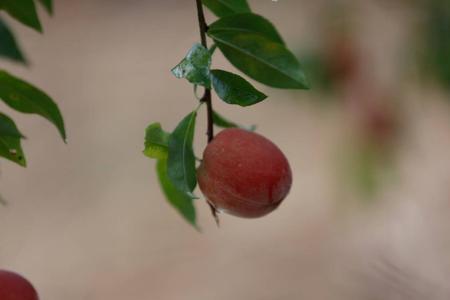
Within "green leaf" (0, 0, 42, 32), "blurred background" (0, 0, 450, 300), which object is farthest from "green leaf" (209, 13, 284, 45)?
"blurred background" (0, 0, 450, 300)

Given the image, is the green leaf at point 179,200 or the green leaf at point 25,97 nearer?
the green leaf at point 25,97

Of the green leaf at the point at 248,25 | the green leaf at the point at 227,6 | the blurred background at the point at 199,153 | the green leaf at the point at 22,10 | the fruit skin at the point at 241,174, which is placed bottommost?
the blurred background at the point at 199,153

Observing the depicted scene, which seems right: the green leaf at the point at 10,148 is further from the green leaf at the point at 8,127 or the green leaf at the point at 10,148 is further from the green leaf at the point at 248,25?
the green leaf at the point at 248,25

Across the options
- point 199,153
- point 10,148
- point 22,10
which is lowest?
point 199,153

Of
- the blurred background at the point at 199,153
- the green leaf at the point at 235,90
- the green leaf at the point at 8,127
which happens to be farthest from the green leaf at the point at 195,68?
the blurred background at the point at 199,153

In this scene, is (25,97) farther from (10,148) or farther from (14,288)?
(14,288)

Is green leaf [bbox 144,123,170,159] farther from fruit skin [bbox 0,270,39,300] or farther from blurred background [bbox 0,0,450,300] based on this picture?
blurred background [bbox 0,0,450,300]

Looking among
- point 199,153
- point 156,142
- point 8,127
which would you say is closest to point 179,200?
point 156,142
